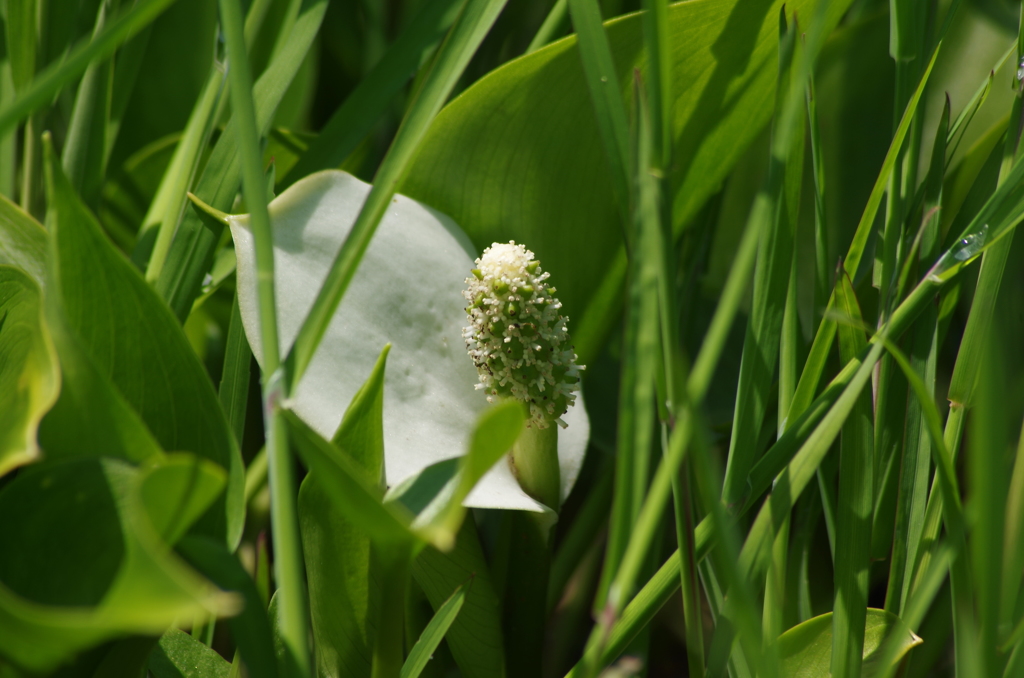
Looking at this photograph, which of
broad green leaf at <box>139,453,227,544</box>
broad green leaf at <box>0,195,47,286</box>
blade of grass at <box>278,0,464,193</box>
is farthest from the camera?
blade of grass at <box>278,0,464,193</box>

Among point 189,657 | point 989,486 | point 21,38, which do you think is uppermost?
point 21,38

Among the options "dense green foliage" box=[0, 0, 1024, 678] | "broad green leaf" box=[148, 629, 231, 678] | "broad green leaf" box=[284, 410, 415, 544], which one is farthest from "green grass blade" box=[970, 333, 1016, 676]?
"broad green leaf" box=[148, 629, 231, 678]

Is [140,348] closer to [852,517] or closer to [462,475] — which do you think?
[462,475]

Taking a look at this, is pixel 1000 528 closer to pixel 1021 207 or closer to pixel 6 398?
pixel 1021 207

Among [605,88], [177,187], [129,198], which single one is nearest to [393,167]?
[605,88]

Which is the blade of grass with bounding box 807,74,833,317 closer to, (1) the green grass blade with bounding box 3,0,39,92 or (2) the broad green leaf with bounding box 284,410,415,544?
(2) the broad green leaf with bounding box 284,410,415,544
